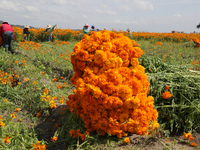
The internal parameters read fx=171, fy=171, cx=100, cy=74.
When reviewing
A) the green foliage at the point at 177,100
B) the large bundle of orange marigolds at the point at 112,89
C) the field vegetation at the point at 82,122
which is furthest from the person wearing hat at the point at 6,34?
the green foliage at the point at 177,100

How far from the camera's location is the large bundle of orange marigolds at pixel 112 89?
8.38 feet

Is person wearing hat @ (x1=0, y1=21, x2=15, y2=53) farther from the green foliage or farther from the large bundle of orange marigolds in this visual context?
the green foliage

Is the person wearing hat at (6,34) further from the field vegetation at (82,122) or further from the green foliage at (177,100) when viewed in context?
the green foliage at (177,100)

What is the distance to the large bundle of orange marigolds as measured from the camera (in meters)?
2.55

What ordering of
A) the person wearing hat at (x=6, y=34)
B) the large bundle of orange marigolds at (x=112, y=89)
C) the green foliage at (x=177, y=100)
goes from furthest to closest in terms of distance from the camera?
the person wearing hat at (x=6, y=34), the green foliage at (x=177, y=100), the large bundle of orange marigolds at (x=112, y=89)

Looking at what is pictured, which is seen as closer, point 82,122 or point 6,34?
point 82,122

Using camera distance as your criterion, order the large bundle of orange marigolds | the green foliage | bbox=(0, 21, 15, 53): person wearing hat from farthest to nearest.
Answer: bbox=(0, 21, 15, 53): person wearing hat → the green foliage → the large bundle of orange marigolds

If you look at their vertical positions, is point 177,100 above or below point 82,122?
above

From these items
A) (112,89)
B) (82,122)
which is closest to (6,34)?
(82,122)

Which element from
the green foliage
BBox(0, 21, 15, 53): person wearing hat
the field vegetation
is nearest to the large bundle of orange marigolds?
the field vegetation

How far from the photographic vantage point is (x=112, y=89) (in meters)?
2.52

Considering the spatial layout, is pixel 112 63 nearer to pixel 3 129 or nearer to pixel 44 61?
pixel 3 129

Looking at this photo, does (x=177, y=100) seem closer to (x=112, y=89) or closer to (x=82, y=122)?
(x=112, y=89)

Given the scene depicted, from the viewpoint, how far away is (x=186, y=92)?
3207 mm
